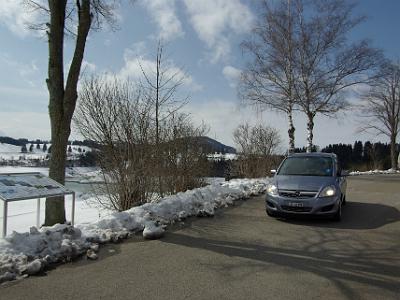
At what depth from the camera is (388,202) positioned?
530 inches

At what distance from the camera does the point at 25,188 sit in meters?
6.82

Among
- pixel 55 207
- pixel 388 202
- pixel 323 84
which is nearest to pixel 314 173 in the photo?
pixel 388 202

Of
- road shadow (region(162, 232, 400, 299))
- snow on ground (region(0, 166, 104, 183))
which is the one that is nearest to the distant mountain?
snow on ground (region(0, 166, 104, 183))

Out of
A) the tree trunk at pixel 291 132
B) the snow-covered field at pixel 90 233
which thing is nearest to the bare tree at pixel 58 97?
the snow-covered field at pixel 90 233

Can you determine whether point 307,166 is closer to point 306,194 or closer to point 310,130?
point 306,194

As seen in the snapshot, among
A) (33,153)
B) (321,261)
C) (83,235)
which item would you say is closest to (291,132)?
(321,261)

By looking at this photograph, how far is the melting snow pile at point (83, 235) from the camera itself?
558cm

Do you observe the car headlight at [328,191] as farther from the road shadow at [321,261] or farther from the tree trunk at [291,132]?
the tree trunk at [291,132]

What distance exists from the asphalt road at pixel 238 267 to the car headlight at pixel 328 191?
0.71 m

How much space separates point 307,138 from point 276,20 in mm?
7222

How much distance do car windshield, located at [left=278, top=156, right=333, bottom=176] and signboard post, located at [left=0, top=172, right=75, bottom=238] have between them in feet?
18.9

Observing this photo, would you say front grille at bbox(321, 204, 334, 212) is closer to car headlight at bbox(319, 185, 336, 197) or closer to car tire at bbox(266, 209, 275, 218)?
car headlight at bbox(319, 185, 336, 197)

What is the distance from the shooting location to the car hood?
955 centimetres

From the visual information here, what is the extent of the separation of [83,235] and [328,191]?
540 centimetres
